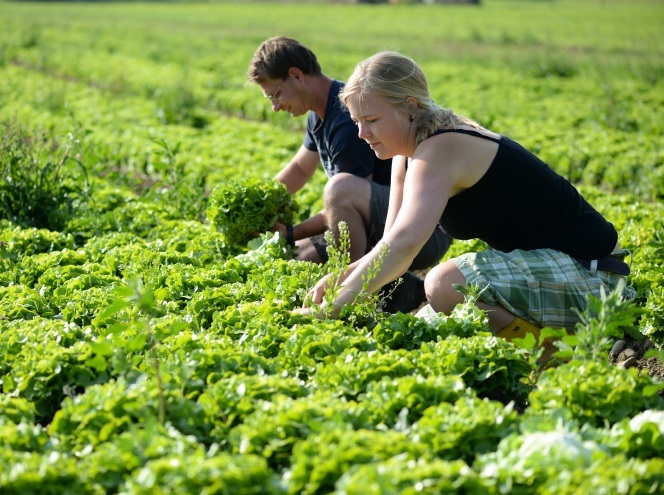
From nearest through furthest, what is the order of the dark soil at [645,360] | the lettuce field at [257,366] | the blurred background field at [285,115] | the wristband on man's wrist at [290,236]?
the lettuce field at [257,366] → the dark soil at [645,360] → the wristband on man's wrist at [290,236] → the blurred background field at [285,115]

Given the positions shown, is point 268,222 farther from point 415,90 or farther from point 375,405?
point 375,405

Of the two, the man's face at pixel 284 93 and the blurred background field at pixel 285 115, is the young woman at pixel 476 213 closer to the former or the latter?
the blurred background field at pixel 285 115

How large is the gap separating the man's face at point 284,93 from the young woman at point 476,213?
4.45ft

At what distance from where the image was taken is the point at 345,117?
5.52 metres

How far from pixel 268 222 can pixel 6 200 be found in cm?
245

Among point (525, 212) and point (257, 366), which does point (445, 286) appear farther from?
point (257, 366)

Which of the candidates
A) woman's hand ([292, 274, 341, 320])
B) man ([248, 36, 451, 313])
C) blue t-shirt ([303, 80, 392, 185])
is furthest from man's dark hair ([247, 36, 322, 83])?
woman's hand ([292, 274, 341, 320])

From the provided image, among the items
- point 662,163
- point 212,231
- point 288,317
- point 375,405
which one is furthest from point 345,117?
point 662,163

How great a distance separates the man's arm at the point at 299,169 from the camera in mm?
6062

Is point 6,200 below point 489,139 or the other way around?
below

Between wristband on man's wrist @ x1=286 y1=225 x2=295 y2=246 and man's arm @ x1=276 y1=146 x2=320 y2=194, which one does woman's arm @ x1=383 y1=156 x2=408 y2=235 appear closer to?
wristband on man's wrist @ x1=286 y1=225 x2=295 y2=246

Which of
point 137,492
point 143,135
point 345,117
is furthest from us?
point 143,135

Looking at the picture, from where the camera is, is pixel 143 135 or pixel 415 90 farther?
pixel 143 135

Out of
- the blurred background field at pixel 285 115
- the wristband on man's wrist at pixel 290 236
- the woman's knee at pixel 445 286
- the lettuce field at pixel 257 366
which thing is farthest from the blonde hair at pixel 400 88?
the wristband on man's wrist at pixel 290 236
